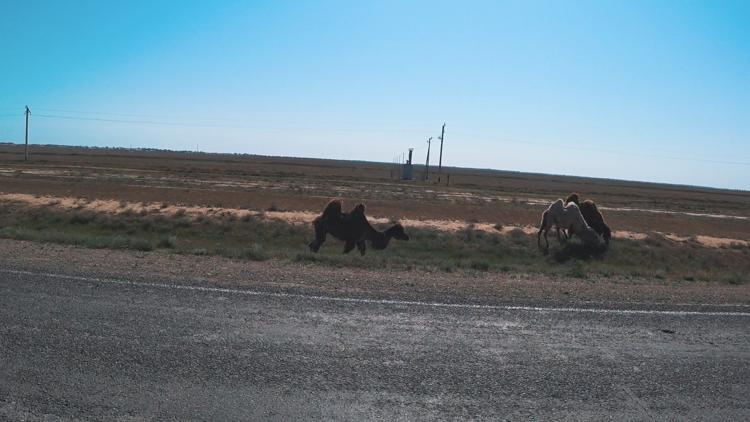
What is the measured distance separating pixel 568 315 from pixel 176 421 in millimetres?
5673

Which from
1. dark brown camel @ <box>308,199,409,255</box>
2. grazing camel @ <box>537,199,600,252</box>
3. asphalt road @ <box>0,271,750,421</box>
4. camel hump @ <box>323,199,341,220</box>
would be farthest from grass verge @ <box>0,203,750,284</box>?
asphalt road @ <box>0,271,750,421</box>

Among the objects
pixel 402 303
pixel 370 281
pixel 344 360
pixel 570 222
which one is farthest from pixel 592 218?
pixel 344 360

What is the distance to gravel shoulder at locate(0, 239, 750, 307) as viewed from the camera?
955 cm

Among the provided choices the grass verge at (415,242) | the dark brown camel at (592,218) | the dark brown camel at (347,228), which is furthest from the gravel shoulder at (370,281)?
the dark brown camel at (592,218)

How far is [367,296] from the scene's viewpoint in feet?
29.6

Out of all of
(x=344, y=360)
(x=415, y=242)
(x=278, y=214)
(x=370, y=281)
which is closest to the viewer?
(x=344, y=360)

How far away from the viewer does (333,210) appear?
1564 cm

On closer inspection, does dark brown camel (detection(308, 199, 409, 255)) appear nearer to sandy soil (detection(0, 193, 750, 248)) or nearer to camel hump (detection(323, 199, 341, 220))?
camel hump (detection(323, 199, 341, 220))

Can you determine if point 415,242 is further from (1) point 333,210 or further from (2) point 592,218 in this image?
(1) point 333,210

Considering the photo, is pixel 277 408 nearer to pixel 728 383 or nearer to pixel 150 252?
pixel 728 383

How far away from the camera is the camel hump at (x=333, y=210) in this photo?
612 inches

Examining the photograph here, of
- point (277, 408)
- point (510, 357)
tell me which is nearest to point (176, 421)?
point (277, 408)

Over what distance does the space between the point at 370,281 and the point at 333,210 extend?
533 cm

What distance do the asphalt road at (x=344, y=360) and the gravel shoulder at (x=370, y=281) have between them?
38.9 inches
